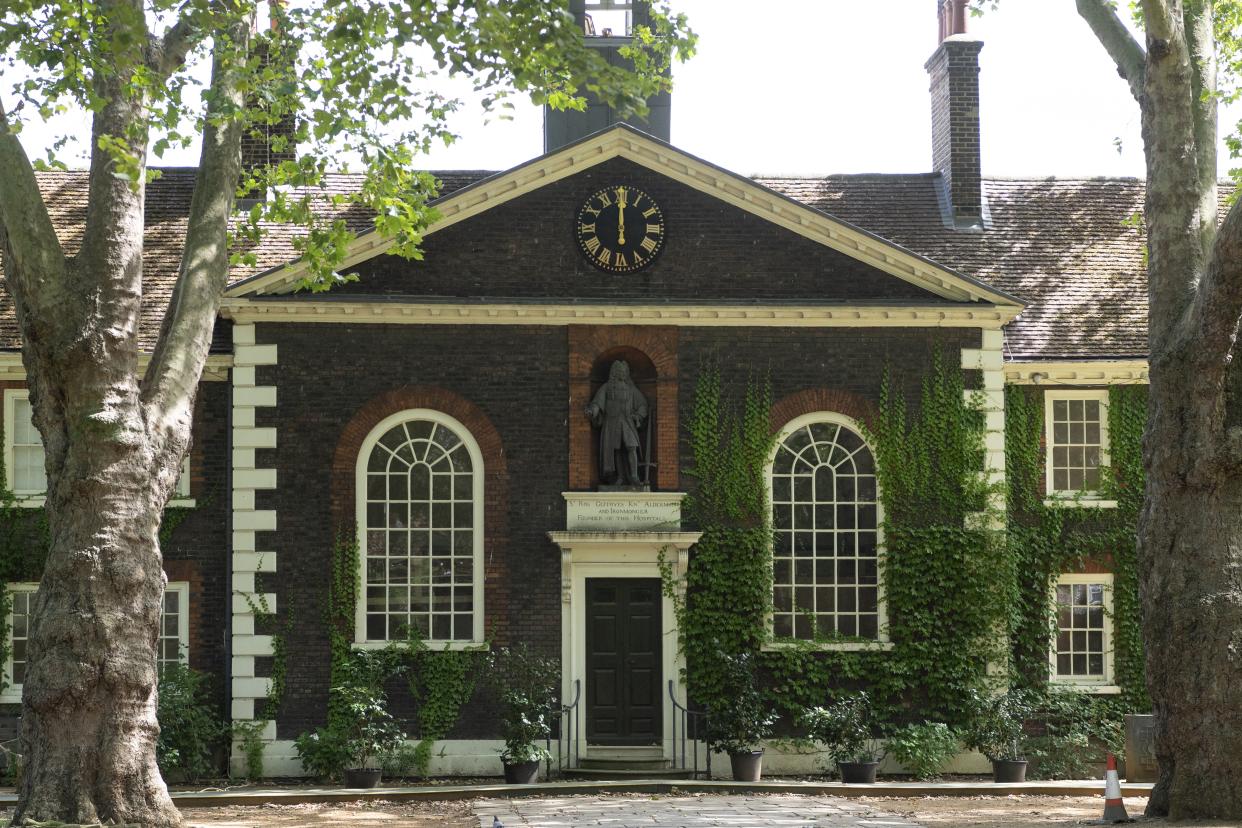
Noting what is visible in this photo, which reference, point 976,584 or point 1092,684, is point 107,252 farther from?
point 1092,684

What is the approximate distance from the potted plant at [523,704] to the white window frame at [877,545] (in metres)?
2.82

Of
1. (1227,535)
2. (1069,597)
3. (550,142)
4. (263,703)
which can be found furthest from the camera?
(550,142)

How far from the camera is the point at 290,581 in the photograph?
65.8 feet

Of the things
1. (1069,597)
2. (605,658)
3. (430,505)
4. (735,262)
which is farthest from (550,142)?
(1069,597)

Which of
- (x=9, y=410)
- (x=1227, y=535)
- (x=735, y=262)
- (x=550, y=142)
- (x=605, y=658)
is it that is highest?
(x=550, y=142)

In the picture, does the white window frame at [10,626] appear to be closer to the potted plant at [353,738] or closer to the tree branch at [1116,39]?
the potted plant at [353,738]

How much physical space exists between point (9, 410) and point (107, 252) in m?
7.21

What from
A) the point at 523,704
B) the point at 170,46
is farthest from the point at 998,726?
the point at 170,46

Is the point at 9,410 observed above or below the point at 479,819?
above

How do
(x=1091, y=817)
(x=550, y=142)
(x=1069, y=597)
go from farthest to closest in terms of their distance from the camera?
1. (x=550, y=142)
2. (x=1069, y=597)
3. (x=1091, y=817)

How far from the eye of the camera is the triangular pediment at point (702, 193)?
20.2 meters

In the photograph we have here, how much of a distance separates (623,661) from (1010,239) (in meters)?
8.73

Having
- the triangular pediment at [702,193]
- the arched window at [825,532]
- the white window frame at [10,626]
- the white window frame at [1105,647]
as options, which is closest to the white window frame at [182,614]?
the white window frame at [10,626]

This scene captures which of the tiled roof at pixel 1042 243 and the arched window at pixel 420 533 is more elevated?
the tiled roof at pixel 1042 243
